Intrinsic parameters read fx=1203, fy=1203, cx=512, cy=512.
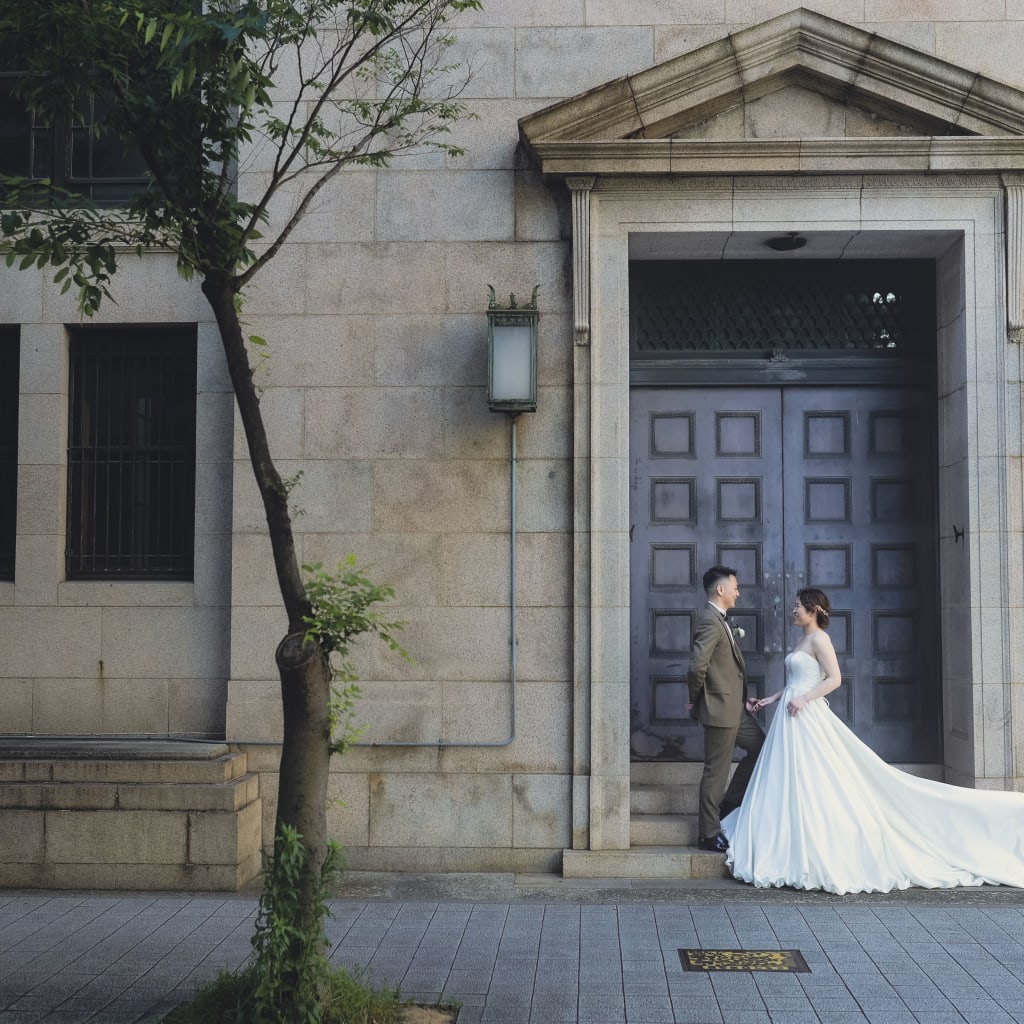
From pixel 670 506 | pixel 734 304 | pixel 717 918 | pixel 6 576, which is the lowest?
pixel 717 918

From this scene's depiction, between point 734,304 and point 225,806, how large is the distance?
6086 millimetres

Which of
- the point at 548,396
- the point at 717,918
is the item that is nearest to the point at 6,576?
the point at 548,396

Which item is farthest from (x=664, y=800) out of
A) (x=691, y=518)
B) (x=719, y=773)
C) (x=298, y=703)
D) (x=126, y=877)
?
(x=298, y=703)

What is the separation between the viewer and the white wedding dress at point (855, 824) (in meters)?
8.95

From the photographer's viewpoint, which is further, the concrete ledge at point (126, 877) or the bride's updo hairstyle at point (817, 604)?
the bride's updo hairstyle at point (817, 604)

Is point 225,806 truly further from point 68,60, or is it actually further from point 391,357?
point 68,60

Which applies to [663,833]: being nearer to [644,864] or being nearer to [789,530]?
[644,864]

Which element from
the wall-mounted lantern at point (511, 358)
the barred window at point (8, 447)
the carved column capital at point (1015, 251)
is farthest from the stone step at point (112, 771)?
the carved column capital at point (1015, 251)

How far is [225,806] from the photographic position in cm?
903

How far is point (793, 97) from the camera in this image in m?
9.93

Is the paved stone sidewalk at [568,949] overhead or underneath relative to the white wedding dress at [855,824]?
underneath

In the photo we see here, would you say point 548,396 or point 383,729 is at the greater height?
point 548,396

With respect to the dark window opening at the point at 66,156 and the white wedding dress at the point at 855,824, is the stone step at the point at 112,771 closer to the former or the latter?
the white wedding dress at the point at 855,824

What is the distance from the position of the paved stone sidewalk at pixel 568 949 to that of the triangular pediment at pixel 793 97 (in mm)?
5891
